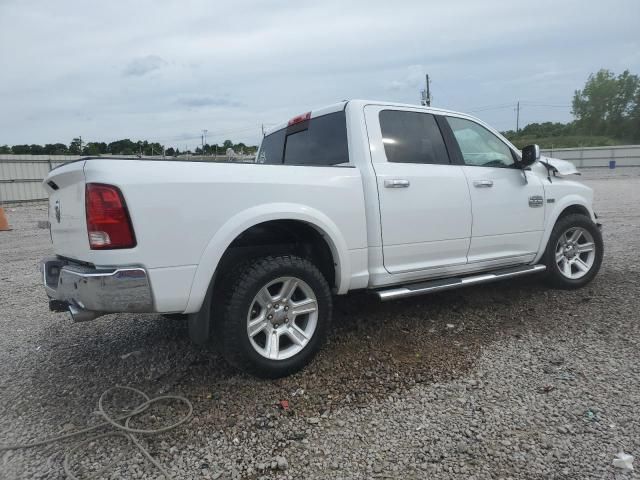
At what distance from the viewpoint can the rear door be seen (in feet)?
12.2

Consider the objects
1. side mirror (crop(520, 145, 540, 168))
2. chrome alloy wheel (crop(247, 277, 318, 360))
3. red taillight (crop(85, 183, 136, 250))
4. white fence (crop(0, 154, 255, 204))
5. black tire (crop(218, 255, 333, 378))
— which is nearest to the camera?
red taillight (crop(85, 183, 136, 250))

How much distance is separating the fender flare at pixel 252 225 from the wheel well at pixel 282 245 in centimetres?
9

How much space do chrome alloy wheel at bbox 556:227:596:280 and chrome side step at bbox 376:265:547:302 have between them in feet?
1.56

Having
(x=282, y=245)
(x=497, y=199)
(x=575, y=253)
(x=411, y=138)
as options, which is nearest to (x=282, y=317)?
(x=282, y=245)

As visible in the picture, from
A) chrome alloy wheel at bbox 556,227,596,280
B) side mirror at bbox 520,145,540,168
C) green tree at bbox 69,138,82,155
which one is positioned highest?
green tree at bbox 69,138,82,155

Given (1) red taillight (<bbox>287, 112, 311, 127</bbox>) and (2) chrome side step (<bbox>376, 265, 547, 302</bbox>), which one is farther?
(1) red taillight (<bbox>287, 112, 311, 127</bbox>)

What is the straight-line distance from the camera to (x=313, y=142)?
4230 millimetres

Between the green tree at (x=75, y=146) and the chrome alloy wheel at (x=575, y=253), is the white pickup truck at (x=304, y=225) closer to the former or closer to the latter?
the chrome alloy wheel at (x=575, y=253)

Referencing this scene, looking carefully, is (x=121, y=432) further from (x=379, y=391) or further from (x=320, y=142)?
(x=320, y=142)

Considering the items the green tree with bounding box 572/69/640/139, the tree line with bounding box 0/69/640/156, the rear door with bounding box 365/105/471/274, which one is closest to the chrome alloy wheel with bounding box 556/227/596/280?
the rear door with bounding box 365/105/471/274

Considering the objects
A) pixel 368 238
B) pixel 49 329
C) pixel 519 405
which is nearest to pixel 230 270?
pixel 368 238

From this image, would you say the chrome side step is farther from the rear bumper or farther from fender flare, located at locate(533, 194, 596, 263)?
the rear bumper

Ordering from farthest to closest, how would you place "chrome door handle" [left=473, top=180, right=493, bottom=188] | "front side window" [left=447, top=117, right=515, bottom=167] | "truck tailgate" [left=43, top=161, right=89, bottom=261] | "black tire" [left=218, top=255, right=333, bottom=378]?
"front side window" [left=447, top=117, right=515, bottom=167]
"chrome door handle" [left=473, top=180, right=493, bottom=188]
"black tire" [left=218, top=255, right=333, bottom=378]
"truck tailgate" [left=43, top=161, right=89, bottom=261]

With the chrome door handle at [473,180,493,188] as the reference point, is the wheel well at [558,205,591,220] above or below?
below
